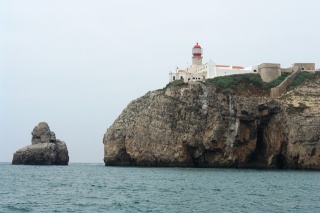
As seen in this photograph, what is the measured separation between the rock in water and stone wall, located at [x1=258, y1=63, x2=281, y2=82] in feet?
143

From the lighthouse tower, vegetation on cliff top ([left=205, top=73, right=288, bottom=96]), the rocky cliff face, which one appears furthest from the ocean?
the lighthouse tower

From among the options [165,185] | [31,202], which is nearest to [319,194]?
[165,185]

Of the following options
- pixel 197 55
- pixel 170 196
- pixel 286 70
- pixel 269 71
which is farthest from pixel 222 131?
pixel 170 196

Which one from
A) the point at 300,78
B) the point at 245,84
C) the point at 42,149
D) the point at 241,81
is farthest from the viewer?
the point at 42,149

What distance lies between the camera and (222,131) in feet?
249

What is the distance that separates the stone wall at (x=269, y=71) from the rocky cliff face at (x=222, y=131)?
11820mm

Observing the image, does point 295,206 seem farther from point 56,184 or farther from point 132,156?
point 132,156

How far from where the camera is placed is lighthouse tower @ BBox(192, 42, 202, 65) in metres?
107

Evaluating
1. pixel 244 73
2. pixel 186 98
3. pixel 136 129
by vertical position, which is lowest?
pixel 136 129

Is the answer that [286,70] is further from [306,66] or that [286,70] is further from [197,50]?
[197,50]

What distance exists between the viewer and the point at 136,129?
81.2 metres

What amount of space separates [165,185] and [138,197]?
30.9ft

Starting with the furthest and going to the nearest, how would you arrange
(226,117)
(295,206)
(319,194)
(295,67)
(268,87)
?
(295,67)
(268,87)
(226,117)
(319,194)
(295,206)

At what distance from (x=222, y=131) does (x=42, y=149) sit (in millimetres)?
37996
